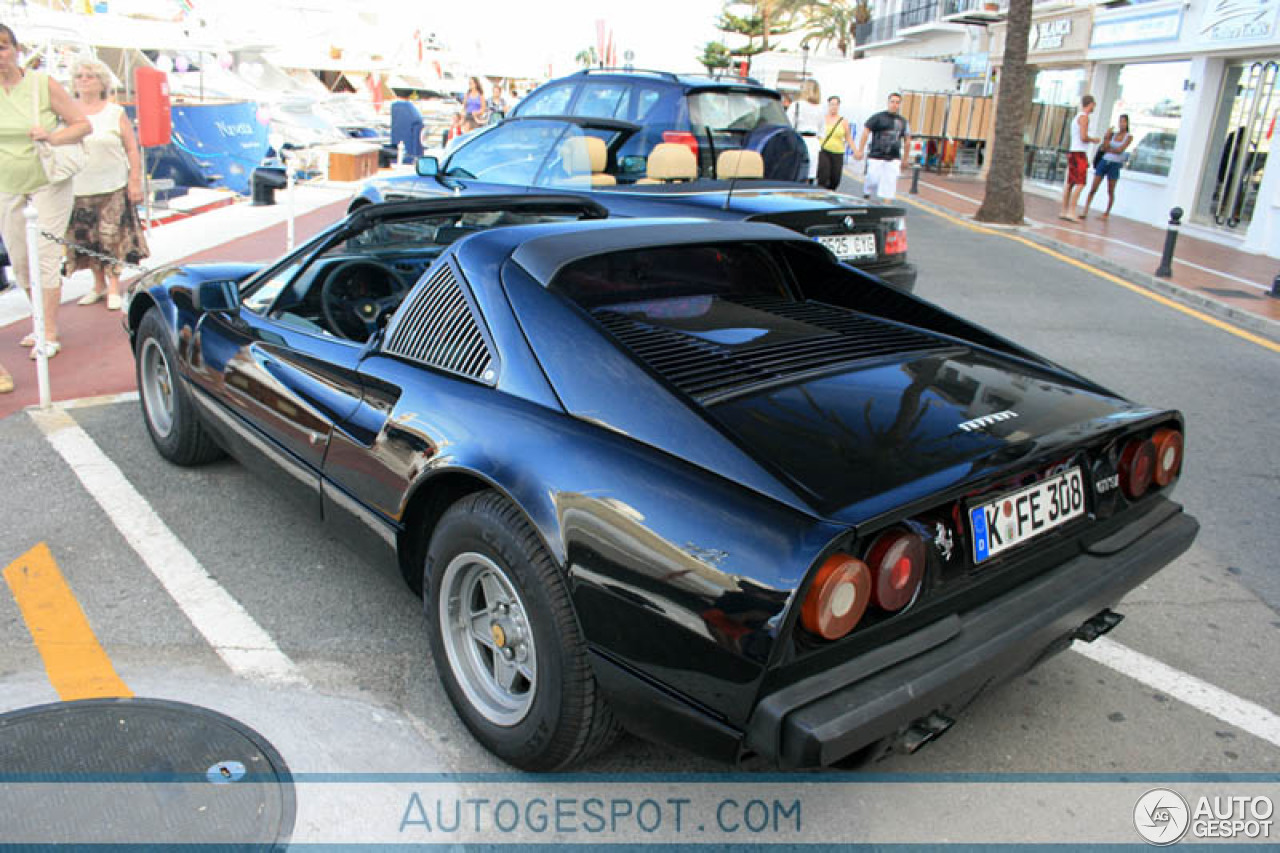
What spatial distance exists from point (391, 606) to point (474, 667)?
2.73 feet

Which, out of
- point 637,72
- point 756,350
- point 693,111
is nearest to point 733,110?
point 693,111

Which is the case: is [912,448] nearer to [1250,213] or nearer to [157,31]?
[1250,213]

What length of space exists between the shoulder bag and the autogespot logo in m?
6.39

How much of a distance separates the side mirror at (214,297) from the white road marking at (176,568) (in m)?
0.96

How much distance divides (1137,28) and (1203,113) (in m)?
3.07

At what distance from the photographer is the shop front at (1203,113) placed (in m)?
14.5

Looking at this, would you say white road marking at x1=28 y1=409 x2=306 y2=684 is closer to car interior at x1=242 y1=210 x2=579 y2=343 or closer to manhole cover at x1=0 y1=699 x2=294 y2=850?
manhole cover at x1=0 y1=699 x2=294 y2=850

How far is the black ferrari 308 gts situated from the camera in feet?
6.64

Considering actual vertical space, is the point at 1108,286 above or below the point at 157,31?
below

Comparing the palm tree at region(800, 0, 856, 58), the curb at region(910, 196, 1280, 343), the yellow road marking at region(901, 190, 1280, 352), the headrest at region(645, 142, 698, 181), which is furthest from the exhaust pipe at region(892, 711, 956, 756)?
the palm tree at region(800, 0, 856, 58)

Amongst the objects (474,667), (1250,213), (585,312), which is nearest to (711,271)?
(585,312)

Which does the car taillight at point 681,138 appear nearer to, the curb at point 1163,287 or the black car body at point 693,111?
the black car body at point 693,111

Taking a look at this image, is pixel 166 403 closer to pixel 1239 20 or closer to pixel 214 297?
pixel 214 297

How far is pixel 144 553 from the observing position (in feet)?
12.2
